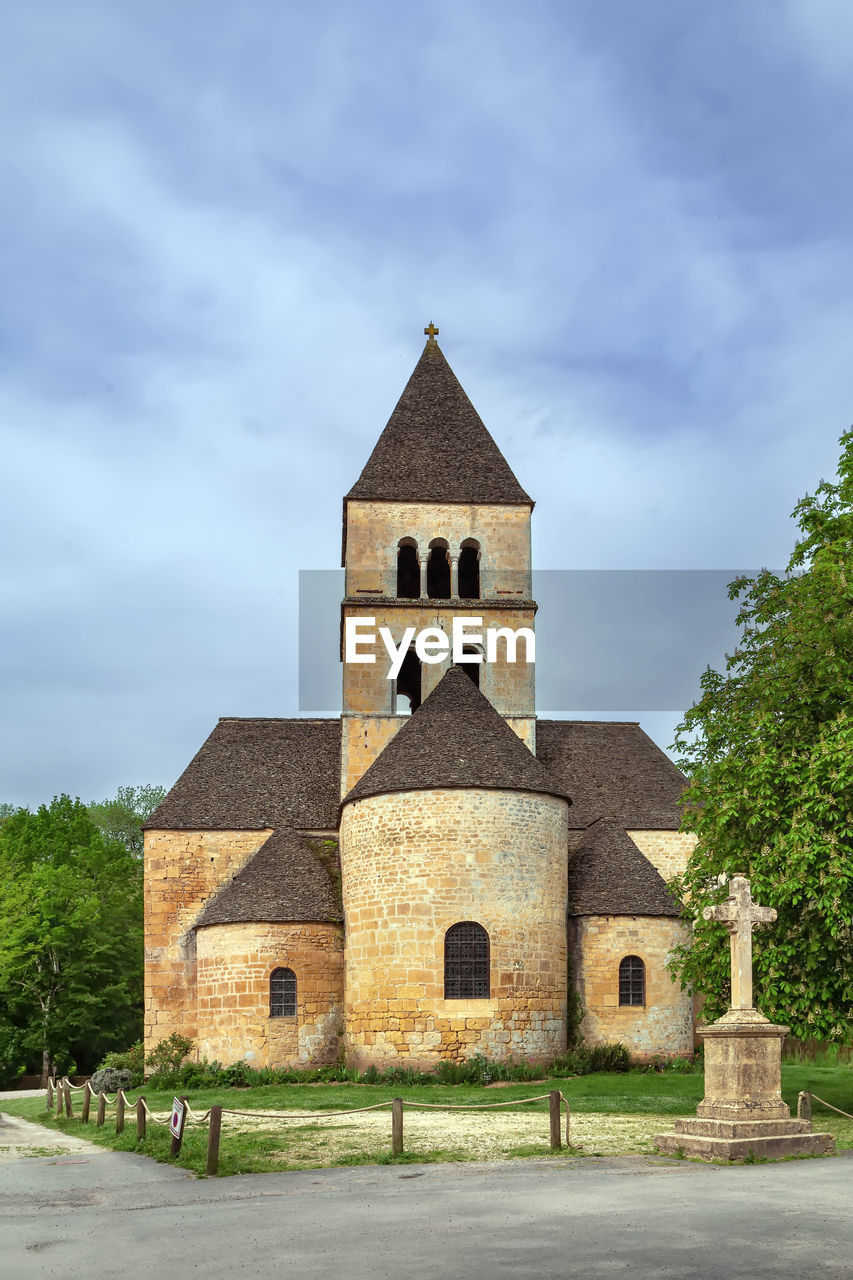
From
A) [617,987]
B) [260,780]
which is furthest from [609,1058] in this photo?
[260,780]

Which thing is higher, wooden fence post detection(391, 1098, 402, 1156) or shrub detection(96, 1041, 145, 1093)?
wooden fence post detection(391, 1098, 402, 1156)

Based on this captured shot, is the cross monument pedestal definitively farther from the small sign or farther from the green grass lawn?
the small sign

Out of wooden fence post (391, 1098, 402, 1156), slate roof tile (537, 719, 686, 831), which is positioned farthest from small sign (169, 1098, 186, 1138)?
slate roof tile (537, 719, 686, 831)

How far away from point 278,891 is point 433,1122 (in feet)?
42.0

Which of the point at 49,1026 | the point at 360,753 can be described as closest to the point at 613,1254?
the point at 360,753

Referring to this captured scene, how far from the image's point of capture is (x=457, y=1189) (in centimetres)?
1240

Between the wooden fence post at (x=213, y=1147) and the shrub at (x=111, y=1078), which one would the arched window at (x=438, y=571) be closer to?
the shrub at (x=111, y=1078)

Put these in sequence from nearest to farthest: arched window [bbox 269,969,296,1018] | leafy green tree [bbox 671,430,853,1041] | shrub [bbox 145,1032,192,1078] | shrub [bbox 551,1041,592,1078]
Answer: leafy green tree [bbox 671,430,853,1041] → shrub [bbox 551,1041,592,1078] → arched window [bbox 269,969,296,1018] → shrub [bbox 145,1032,192,1078]

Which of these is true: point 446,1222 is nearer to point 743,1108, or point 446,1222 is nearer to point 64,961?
point 743,1108

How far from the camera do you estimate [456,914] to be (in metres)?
28.4

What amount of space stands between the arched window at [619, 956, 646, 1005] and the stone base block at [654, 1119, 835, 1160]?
54.0 feet

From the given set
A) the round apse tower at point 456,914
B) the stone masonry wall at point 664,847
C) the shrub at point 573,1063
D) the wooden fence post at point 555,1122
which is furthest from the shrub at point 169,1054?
the wooden fence post at point 555,1122

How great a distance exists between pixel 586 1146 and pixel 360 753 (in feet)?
65.3

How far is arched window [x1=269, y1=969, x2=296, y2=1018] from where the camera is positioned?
30.7m
